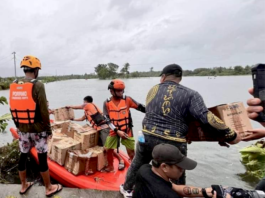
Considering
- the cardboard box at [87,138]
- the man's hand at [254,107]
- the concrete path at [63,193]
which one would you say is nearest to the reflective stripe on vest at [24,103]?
the concrete path at [63,193]

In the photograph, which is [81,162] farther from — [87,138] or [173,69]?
[173,69]

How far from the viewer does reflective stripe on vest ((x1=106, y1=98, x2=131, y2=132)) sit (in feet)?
16.1

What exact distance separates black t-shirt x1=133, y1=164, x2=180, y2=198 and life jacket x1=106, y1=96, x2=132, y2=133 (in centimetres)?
255

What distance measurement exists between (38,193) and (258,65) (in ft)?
12.1

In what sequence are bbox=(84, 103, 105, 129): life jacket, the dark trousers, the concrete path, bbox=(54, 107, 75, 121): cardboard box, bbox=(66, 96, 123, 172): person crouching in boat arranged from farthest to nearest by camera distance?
bbox=(54, 107, 75, 121): cardboard box < bbox=(84, 103, 105, 129): life jacket < bbox=(66, 96, 123, 172): person crouching in boat < the concrete path < the dark trousers

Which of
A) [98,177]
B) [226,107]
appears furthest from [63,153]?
[226,107]

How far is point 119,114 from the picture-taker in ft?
16.1

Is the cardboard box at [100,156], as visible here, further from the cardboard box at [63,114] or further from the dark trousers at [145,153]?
the cardboard box at [63,114]

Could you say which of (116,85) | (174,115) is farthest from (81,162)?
(174,115)

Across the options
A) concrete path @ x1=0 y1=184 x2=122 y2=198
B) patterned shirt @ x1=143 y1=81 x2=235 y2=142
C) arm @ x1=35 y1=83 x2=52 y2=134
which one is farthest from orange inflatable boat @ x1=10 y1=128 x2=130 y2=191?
patterned shirt @ x1=143 y1=81 x2=235 y2=142

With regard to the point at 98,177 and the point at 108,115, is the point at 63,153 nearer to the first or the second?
the point at 98,177

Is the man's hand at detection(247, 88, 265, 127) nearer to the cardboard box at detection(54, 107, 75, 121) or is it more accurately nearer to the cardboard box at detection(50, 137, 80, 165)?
the cardboard box at detection(50, 137, 80, 165)

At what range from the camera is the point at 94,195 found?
3.73m

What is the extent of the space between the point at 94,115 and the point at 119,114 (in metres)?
1.16
